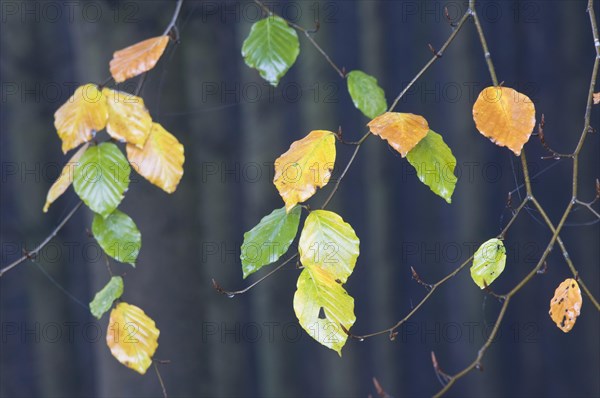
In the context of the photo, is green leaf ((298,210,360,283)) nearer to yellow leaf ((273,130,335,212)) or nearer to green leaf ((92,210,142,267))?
yellow leaf ((273,130,335,212))

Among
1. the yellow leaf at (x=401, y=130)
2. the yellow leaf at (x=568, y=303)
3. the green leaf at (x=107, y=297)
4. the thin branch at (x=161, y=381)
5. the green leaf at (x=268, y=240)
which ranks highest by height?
the yellow leaf at (x=401, y=130)

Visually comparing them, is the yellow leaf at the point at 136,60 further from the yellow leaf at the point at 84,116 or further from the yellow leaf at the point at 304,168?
the yellow leaf at the point at 304,168

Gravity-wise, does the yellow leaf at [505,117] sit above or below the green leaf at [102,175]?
above

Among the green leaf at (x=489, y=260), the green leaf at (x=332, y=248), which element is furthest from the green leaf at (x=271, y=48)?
the green leaf at (x=489, y=260)

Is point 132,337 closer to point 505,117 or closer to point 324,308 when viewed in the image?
point 324,308

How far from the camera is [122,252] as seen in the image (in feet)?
2.75

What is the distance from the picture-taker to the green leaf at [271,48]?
0.83 metres

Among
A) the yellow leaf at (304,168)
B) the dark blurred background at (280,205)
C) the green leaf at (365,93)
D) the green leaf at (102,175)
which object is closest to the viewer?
the yellow leaf at (304,168)

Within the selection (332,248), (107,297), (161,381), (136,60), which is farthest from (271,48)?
(161,381)

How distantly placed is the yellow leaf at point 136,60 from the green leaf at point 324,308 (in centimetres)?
31

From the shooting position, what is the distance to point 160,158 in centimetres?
80

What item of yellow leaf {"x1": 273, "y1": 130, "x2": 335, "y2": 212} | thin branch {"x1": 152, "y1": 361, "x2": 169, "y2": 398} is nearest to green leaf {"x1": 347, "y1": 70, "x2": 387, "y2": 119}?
yellow leaf {"x1": 273, "y1": 130, "x2": 335, "y2": 212}

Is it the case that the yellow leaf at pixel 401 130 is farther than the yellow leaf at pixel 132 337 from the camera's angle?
No

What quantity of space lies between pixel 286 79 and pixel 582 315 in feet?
2.54
